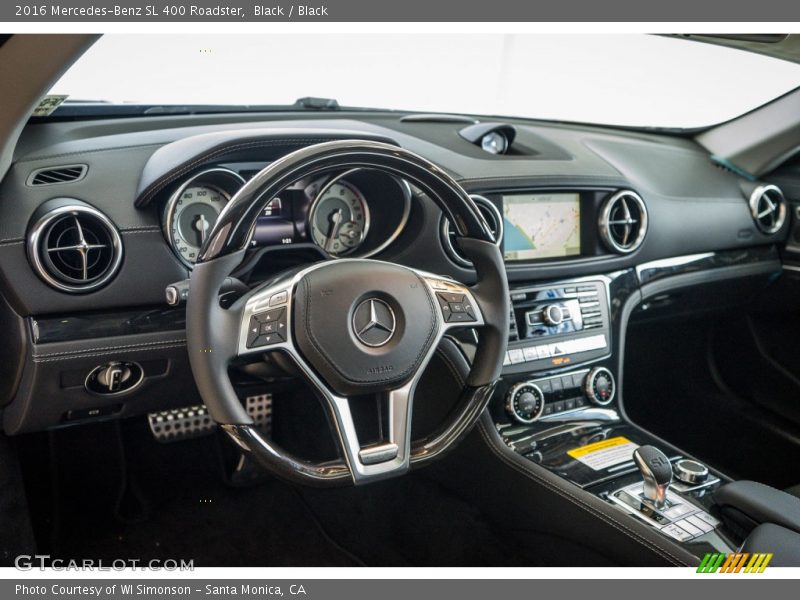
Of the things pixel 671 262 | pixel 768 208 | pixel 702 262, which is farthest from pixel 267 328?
pixel 768 208

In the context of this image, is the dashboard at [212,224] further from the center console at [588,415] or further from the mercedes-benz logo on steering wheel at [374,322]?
the mercedes-benz logo on steering wheel at [374,322]

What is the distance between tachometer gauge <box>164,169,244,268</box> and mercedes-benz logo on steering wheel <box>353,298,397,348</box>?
42 cm

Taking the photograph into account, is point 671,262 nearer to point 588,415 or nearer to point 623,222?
point 623,222

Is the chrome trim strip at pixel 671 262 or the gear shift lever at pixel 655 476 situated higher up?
the chrome trim strip at pixel 671 262

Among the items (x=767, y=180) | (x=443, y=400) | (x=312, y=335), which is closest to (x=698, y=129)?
(x=767, y=180)

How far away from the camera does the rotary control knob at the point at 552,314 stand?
184 cm

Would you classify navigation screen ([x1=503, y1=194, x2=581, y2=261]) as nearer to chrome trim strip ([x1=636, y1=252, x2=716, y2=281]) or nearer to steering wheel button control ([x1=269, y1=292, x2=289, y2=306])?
chrome trim strip ([x1=636, y1=252, x2=716, y2=281])

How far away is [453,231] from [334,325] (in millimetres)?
588

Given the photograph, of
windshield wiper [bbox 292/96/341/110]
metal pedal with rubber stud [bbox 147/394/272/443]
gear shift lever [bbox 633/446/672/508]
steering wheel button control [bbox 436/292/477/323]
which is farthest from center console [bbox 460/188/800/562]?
metal pedal with rubber stud [bbox 147/394/272/443]

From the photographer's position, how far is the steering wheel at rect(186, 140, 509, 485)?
43.3 inches

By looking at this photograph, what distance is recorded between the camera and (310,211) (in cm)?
152

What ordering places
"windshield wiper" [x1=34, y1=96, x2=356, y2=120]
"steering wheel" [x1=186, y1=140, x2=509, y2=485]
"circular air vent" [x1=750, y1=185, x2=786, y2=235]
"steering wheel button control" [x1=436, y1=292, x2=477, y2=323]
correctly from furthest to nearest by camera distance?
1. "circular air vent" [x1=750, y1=185, x2=786, y2=235]
2. "windshield wiper" [x1=34, y1=96, x2=356, y2=120]
3. "steering wheel button control" [x1=436, y1=292, x2=477, y2=323]
4. "steering wheel" [x1=186, y1=140, x2=509, y2=485]

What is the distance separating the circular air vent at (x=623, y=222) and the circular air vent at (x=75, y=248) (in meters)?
1.29

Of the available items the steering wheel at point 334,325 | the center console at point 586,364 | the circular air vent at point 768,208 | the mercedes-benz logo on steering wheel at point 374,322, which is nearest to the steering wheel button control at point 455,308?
the steering wheel at point 334,325
